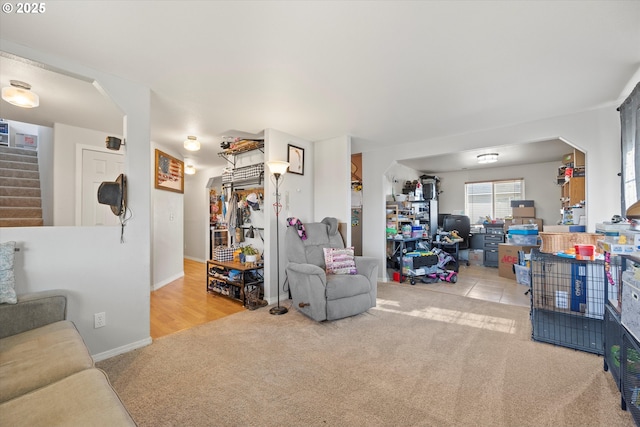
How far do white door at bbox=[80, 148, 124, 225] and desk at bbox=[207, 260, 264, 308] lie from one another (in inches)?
62.5

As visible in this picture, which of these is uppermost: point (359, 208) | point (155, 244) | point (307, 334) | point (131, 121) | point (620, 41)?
point (620, 41)

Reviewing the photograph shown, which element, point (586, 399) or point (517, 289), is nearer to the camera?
point (586, 399)

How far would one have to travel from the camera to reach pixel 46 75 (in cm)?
226

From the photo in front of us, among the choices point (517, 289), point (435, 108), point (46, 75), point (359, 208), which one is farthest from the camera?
point (359, 208)

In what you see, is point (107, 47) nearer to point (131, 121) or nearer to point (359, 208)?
point (131, 121)

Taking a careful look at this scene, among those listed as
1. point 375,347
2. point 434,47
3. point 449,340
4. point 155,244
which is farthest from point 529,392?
point 155,244

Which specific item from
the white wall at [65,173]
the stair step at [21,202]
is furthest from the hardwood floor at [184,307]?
the stair step at [21,202]

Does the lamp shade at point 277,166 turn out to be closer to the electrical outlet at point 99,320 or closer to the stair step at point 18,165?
the electrical outlet at point 99,320

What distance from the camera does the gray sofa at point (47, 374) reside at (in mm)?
932

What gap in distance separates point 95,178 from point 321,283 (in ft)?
11.3

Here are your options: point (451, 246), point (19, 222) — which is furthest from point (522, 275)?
point (19, 222)

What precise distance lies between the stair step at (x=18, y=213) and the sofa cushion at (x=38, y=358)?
120 inches

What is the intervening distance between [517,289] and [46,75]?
6276 millimetres

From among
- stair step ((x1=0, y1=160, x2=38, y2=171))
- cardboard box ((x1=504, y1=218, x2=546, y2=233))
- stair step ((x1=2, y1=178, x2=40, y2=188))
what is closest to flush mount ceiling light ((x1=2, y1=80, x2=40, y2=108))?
stair step ((x1=2, y1=178, x2=40, y2=188))
